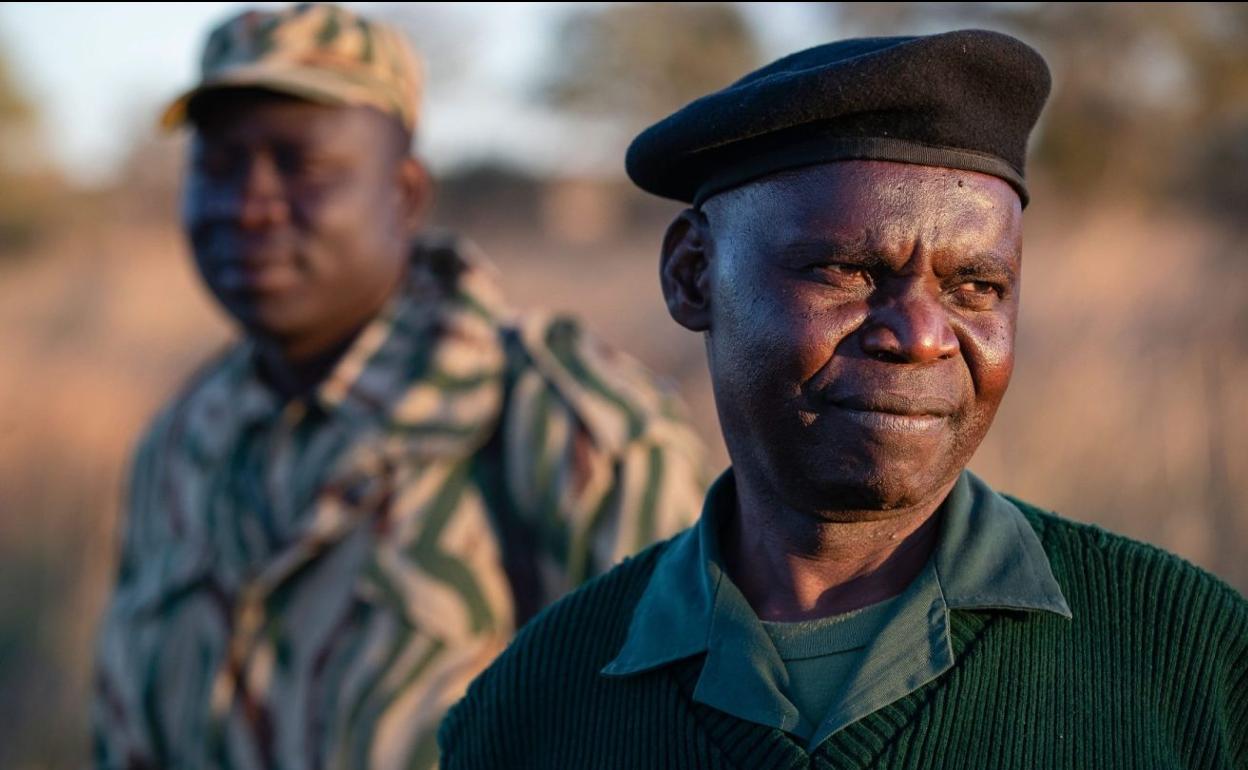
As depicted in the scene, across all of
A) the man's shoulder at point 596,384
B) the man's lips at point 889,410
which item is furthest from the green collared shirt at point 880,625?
the man's shoulder at point 596,384

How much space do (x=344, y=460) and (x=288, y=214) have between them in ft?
1.93

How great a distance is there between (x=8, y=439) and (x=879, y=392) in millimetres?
7351

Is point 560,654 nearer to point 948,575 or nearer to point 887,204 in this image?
point 948,575

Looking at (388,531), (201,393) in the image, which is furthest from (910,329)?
(201,393)

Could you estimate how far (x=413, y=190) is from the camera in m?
3.91

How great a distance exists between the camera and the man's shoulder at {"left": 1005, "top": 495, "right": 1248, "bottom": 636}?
1.73m

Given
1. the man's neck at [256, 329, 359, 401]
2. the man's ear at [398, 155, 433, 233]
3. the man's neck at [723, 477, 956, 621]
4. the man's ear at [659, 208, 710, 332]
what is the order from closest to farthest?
the man's neck at [723, 477, 956, 621]
the man's ear at [659, 208, 710, 332]
the man's neck at [256, 329, 359, 401]
the man's ear at [398, 155, 433, 233]

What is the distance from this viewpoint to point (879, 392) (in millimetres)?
1707

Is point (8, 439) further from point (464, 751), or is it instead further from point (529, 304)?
point (464, 751)

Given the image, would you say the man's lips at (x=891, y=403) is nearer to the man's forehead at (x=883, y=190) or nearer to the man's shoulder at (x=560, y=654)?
the man's forehead at (x=883, y=190)

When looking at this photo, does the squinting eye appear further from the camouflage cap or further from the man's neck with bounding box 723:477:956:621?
the camouflage cap

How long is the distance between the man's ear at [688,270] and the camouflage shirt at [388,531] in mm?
1392

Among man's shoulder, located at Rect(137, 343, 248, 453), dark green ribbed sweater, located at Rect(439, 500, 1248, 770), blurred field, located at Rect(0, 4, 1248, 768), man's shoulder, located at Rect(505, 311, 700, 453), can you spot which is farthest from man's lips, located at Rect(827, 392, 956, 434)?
blurred field, located at Rect(0, 4, 1248, 768)

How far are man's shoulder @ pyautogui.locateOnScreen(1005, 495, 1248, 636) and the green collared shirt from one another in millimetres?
39
